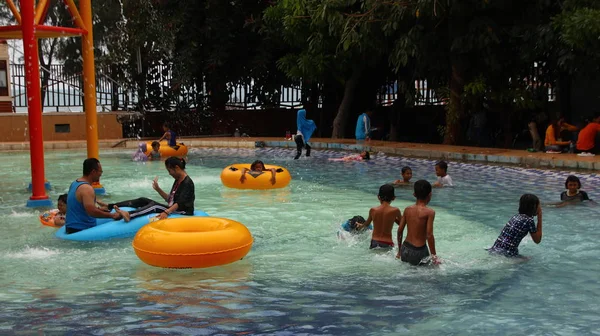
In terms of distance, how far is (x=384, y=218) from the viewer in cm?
814

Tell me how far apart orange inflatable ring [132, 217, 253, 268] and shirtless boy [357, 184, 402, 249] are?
1409 millimetres

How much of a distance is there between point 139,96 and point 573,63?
16755mm

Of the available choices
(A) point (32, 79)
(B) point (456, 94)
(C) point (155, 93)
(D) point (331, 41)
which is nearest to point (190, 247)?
(A) point (32, 79)

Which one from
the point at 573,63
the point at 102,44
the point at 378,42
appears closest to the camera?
the point at 573,63

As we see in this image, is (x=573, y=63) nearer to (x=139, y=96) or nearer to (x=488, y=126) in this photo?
(x=488, y=126)

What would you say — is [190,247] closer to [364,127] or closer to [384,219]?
[384,219]

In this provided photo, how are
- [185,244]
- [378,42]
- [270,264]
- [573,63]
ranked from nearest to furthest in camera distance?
[185,244] → [270,264] → [573,63] → [378,42]

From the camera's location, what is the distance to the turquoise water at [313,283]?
19.8 ft

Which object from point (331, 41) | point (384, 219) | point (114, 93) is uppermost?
point (331, 41)

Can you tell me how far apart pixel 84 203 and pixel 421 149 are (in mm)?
11477

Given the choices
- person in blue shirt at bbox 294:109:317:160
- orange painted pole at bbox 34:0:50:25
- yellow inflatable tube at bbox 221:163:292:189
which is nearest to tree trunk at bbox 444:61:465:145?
person in blue shirt at bbox 294:109:317:160

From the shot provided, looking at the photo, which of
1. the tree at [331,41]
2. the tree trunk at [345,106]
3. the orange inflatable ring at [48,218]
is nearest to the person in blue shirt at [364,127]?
the tree at [331,41]

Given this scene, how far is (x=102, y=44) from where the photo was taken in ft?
114

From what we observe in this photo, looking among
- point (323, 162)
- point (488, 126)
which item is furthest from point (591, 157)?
point (488, 126)
